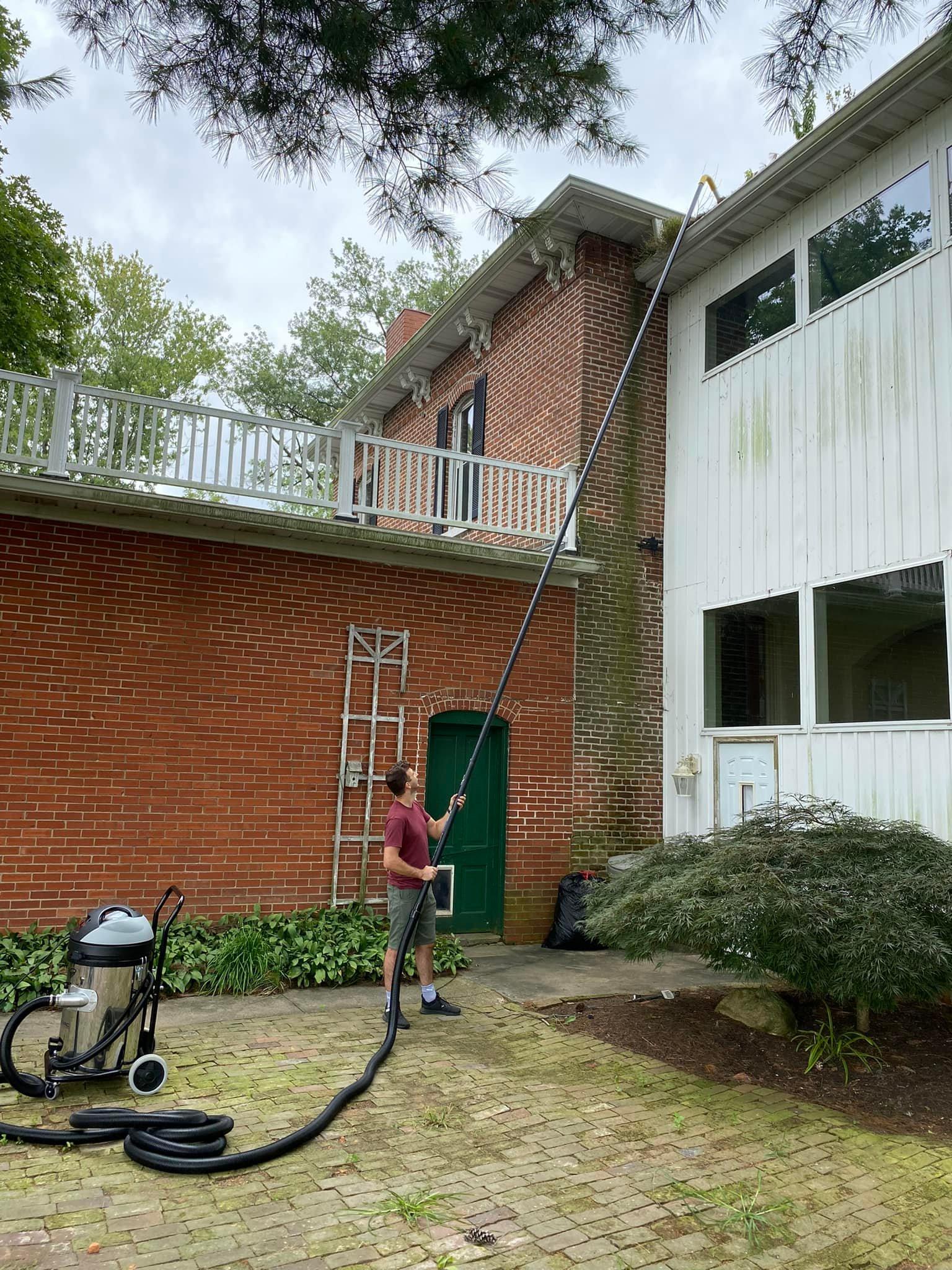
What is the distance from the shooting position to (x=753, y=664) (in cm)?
916

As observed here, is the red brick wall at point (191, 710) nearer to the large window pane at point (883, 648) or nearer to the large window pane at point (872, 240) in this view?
the large window pane at point (883, 648)

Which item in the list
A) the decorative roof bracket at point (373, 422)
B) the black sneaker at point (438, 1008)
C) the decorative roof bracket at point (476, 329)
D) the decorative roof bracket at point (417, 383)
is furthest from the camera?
the decorative roof bracket at point (373, 422)

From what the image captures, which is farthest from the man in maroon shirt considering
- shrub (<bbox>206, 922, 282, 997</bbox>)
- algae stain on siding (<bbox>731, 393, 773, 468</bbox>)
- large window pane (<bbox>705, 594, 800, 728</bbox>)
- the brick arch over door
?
algae stain on siding (<bbox>731, 393, 773, 468</bbox>)

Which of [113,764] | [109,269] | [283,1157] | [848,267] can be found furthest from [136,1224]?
[109,269]

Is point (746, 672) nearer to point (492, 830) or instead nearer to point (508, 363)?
point (492, 830)

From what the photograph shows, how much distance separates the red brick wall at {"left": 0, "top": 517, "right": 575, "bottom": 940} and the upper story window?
4001mm

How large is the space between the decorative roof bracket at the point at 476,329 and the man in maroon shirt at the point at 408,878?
8.13 metres

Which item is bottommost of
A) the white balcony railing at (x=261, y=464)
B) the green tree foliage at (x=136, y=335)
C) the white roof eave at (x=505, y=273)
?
the white balcony railing at (x=261, y=464)

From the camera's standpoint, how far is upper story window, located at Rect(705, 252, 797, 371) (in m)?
9.18

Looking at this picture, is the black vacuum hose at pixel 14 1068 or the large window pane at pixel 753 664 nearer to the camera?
the black vacuum hose at pixel 14 1068

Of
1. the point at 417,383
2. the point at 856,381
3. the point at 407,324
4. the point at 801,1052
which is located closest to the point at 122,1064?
the point at 801,1052

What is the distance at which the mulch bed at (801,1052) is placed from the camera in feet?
16.1

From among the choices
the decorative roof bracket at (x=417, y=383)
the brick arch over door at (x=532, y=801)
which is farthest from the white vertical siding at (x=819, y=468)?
the decorative roof bracket at (x=417, y=383)

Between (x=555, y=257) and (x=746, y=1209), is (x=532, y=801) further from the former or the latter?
(x=555, y=257)
